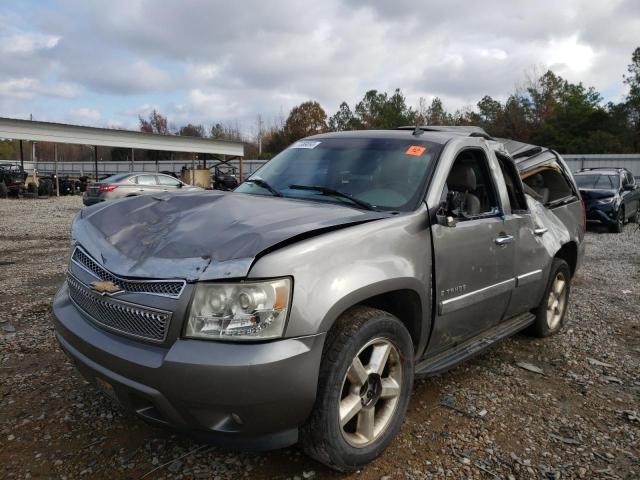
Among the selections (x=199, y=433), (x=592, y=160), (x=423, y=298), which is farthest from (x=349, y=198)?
(x=592, y=160)

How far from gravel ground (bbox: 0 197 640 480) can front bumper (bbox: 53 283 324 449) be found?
0.47 metres

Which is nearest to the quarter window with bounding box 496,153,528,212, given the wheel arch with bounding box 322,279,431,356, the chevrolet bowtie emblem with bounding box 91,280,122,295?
the wheel arch with bounding box 322,279,431,356

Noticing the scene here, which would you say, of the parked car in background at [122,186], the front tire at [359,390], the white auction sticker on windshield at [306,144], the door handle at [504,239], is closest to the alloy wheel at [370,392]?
the front tire at [359,390]

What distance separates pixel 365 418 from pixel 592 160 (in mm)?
32661

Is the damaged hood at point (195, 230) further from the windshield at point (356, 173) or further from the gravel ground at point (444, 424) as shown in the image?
the gravel ground at point (444, 424)

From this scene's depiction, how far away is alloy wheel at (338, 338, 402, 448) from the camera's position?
2.47 m

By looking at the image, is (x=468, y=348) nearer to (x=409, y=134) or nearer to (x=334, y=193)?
(x=334, y=193)

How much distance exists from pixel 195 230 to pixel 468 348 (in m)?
2.07

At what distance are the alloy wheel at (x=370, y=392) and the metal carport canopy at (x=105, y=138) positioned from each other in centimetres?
2625

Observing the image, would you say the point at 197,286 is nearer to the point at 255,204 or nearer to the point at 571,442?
the point at 255,204

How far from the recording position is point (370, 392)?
2602mm

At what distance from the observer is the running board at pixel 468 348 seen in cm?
301

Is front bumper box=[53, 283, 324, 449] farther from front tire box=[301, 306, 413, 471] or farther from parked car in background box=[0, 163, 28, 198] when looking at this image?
parked car in background box=[0, 163, 28, 198]

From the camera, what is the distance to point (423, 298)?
2816 mm
